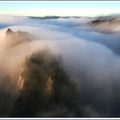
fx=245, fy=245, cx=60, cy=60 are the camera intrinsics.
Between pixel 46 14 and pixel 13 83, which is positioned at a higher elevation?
pixel 46 14

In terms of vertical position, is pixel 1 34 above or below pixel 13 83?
above

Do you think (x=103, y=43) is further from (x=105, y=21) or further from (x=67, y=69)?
(x=67, y=69)

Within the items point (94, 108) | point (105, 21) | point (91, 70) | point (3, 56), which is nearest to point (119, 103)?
point (94, 108)

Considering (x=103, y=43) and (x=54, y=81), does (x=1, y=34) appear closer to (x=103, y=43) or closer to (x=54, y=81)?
(x=54, y=81)

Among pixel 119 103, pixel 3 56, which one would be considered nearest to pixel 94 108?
pixel 119 103

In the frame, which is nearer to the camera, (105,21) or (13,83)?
(13,83)

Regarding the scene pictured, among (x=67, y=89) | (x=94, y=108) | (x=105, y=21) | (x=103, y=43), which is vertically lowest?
(x=94, y=108)

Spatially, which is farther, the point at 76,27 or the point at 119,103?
the point at 76,27

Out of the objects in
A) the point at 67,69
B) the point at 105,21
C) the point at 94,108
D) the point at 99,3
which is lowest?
the point at 94,108
